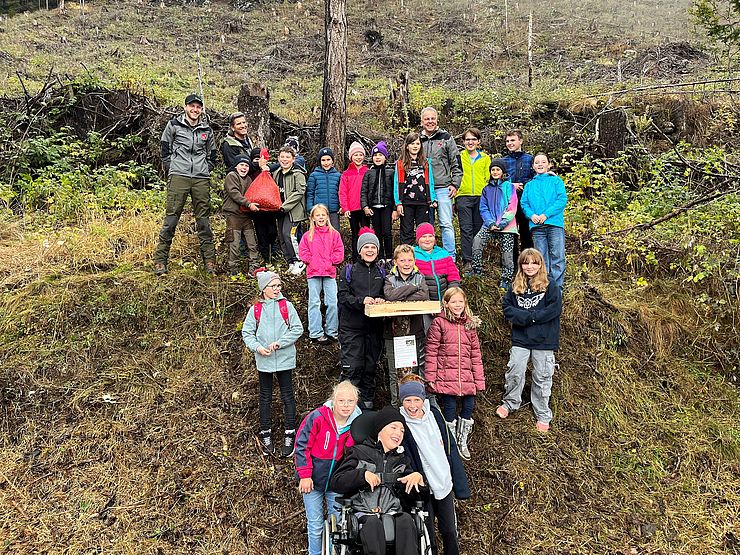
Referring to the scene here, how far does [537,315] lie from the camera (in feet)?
16.1

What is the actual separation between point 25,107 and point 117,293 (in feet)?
18.5

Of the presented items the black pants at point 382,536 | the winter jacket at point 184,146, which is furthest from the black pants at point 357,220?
the black pants at point 382,536

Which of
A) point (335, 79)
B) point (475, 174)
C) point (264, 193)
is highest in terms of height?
point (335, 79)

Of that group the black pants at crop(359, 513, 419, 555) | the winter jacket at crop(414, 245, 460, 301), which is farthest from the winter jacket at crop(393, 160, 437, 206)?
the black pants at crop(359, 513, 419, 555)

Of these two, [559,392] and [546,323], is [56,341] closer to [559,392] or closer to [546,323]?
[546,323]

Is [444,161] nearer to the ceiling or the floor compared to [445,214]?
nearer to the ceiling

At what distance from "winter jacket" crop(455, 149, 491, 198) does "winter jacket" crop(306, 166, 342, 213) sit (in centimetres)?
164

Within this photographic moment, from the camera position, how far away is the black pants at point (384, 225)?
253 inches

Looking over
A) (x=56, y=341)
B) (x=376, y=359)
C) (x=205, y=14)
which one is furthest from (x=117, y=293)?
(x=205, y=14)

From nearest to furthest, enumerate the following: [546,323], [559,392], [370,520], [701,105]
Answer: [370,520], [546,323], [559,392], [701,105]

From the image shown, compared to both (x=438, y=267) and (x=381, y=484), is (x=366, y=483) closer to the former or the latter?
(x=381, y=484)

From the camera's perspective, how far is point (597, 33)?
23234 mm

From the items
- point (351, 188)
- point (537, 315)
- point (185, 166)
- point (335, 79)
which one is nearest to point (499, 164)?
point (351, 188)

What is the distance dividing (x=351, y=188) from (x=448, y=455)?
369 cm
